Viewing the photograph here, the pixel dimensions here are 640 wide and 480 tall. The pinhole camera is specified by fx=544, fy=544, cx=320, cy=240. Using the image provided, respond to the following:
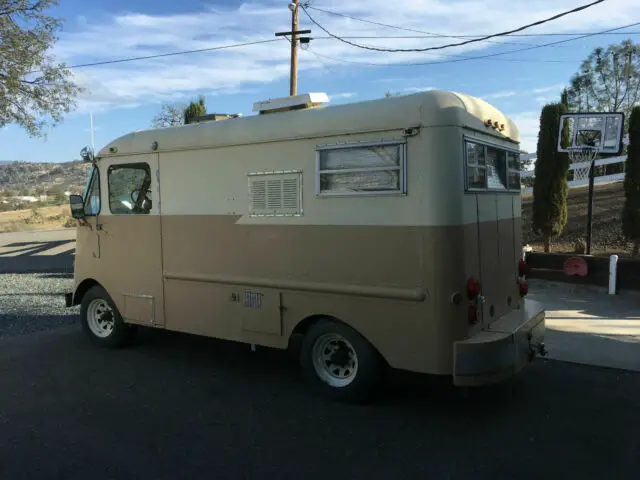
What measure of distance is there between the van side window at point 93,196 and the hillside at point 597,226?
36.8 feet

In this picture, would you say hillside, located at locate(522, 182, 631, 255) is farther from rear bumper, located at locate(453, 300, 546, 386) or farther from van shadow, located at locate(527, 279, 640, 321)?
rear bumper, located at locate(453, 300, 546, 386)

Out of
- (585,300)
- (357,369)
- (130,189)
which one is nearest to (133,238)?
(130,189)

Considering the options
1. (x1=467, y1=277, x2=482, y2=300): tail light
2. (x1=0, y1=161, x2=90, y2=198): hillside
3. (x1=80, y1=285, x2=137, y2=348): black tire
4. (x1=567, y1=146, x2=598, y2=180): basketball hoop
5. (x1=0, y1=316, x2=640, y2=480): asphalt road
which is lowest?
(x1=0, y1=316, x2=640, y2=480): asphalt road

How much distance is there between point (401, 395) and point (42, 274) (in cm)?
1234

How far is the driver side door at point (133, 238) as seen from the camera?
6.11 metres

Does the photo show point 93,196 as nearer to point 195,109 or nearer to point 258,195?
point 258,195

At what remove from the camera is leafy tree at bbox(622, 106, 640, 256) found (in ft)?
38.6

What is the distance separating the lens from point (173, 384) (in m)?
5.50

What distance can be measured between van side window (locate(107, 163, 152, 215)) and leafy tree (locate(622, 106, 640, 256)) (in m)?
10.3

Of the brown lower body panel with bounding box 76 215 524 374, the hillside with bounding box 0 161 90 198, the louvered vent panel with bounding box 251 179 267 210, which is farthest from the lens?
the hillside with bounding box 0 161 90 198

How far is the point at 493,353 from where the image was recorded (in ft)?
Answer: 14.1

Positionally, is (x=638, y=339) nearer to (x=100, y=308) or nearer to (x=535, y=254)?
(x=535, y=254)

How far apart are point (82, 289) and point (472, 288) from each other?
5.04 m

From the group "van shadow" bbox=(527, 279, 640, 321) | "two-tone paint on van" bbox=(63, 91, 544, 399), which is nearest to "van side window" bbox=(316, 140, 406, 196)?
"two-tone paint on van" bbox=(63, 91, 544, 399)
